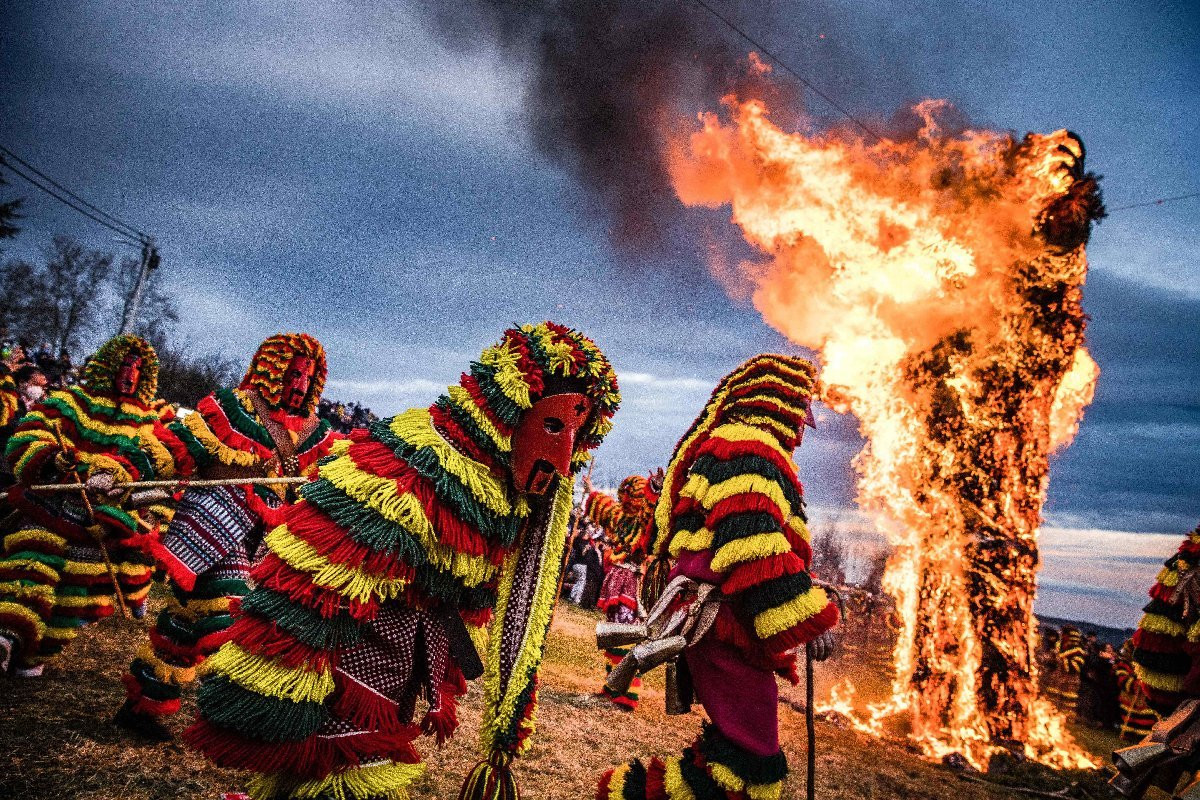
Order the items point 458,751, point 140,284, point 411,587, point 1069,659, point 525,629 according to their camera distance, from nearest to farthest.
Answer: point 411,587 < point 525,629 < point 458,751 < point 1069,659 < point 140,284

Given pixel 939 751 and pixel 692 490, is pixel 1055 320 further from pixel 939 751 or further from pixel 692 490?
pixel 692 490

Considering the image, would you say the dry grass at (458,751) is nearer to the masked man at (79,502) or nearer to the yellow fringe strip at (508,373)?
the masked man at (79,502)

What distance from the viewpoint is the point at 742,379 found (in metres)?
3.74

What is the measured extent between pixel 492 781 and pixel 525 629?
502 mm

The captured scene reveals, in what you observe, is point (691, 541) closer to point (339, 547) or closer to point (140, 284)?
point (339, 547)

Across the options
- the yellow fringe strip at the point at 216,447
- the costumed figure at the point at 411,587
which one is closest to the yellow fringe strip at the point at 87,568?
the yellow fringe strip at the point at 216,447

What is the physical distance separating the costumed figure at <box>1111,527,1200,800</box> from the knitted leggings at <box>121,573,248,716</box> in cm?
562

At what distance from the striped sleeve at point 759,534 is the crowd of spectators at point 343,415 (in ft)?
42.5

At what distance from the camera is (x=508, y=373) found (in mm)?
2107

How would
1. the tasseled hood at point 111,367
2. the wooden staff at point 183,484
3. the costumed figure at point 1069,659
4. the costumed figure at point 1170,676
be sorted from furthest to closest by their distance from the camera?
the costumed figure at point 1069,659 → the tasseled hood at point 111,367 → the wooden staff at point 183,484 → the costumed figure at point 1170,676

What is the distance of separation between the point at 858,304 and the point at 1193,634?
7176mm

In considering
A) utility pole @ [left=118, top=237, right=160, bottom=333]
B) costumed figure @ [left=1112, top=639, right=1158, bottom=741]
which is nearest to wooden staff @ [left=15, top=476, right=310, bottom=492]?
costumed figure @ [left=1112, top=639, right=1158, bottom=741]

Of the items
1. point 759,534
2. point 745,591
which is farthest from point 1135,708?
point 759,534

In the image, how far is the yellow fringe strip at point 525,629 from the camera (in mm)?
2174
